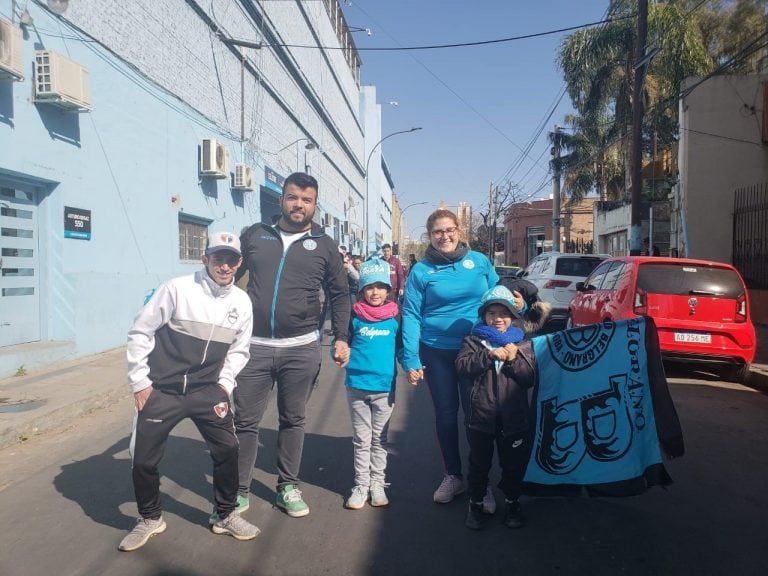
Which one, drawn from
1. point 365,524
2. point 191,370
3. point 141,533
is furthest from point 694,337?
point 141,533

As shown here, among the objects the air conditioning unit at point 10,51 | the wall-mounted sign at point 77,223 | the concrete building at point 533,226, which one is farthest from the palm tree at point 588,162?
the air conditioning unit at point 10,51

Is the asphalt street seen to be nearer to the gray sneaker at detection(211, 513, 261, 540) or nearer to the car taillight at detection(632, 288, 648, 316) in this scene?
the gray sneaker at detection(211, 513, 261, 540)

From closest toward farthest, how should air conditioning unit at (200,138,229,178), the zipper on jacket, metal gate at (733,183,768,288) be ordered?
the zipper on jacket, air conditioning unit at (200,138,229,178), metal gate at (733,183,768,288)

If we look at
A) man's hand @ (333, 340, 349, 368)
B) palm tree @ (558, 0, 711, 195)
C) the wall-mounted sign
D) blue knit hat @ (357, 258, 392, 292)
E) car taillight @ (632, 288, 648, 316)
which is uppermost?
palm tree @ (558, 0, 711, 195)

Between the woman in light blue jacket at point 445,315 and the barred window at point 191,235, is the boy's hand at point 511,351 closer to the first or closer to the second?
the woman in light blue jacket at point 445,315

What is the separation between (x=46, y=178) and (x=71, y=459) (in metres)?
4.60

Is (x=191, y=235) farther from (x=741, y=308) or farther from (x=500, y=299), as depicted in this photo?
(x=500, y=299)

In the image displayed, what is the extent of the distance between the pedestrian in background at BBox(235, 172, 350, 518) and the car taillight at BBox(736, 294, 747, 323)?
20.2ft

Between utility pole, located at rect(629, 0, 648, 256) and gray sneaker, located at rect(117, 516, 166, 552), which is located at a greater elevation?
utility pole, located at rect(629, 0, 648, 256)

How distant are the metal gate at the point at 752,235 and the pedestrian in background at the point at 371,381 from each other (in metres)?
12.5

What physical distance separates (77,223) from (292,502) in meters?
6.65

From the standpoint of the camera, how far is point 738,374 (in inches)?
320

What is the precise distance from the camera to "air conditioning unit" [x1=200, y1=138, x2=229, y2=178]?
12.6m

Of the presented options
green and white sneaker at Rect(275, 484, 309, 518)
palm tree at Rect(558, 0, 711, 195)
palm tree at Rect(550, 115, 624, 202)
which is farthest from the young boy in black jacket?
palm tree at Rect(550, 115, 624, 202)
